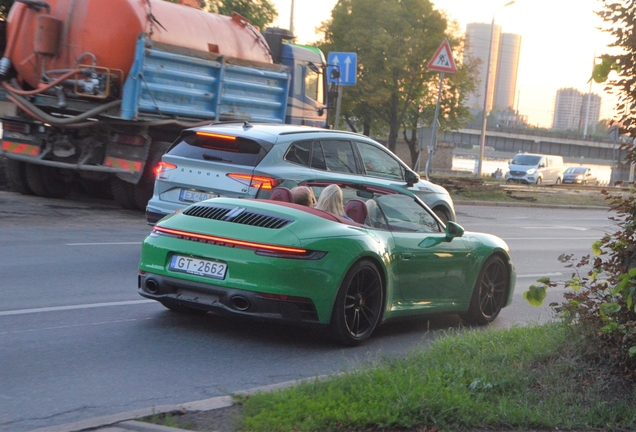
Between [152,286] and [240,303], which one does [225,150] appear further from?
[240,303]

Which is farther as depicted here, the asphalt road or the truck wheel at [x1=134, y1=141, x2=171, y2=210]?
the truck wheel at [x1=134, y1=141, x2=171, y2=210]

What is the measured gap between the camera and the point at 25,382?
5.38 metres

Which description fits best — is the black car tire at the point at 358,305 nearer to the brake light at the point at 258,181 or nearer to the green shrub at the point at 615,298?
the green shrub at the point at 615,298

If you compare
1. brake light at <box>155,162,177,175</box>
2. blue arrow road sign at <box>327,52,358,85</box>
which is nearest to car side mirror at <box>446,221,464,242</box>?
brake light at <box>155,162,177,175</box>

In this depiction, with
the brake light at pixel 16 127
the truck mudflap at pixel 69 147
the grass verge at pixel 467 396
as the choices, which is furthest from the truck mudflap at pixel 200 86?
the grass verge at pixel 467 396

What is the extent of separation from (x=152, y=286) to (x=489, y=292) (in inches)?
137

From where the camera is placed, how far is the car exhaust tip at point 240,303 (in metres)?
6.51

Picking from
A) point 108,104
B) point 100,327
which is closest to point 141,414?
point 100,327

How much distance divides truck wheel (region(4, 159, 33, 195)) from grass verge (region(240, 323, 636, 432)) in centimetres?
1264

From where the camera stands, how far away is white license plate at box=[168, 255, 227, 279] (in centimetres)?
661

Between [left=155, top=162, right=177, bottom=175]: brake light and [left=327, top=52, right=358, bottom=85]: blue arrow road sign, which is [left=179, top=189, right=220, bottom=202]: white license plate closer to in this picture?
[left=155, top=162, right=177, bottom=175]: brake light

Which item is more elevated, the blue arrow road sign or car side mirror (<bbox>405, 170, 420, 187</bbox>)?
the blue arrow road sign

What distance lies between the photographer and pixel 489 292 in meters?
8.77

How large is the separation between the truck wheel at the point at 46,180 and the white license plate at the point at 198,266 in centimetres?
1084
